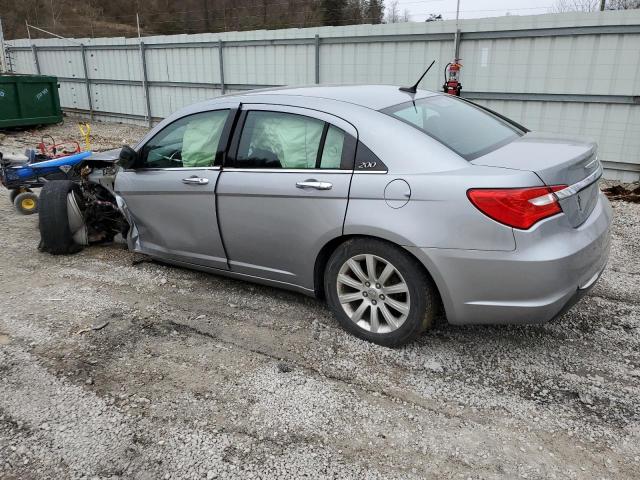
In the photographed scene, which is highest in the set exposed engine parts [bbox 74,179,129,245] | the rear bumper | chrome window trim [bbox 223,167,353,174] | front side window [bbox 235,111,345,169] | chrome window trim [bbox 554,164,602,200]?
front side window [bbox 235,111,345,169]

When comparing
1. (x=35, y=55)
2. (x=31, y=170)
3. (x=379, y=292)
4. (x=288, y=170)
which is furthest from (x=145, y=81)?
(x=379, y=292)

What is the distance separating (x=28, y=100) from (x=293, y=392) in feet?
50.0

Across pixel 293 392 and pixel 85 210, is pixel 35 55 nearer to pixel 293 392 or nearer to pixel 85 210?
pixel 85 210

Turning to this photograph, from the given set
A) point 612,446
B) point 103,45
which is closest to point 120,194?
point 612,446

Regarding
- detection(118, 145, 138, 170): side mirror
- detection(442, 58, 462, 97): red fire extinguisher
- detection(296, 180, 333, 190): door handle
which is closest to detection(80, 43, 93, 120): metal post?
detection(442, 58, 462, 97): red fire extinguisher

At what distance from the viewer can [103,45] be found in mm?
16078

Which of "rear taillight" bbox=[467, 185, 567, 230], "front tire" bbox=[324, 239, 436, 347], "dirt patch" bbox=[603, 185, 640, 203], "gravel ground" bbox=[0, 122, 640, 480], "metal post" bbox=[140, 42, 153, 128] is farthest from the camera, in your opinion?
"metal post" bbox=[140, 42, 153, 128]

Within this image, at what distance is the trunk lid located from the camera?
280 cm

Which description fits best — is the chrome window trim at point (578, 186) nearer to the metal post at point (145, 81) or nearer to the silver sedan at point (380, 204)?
the silver sedan at point (380, 204)

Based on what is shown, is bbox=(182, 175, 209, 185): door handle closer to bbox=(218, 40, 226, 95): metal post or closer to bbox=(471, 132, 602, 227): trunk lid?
bbox=(471, 132, 602, 227): trunk lid

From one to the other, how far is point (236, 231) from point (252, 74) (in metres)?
10.1

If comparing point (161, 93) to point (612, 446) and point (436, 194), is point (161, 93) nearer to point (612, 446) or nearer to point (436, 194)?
point (436, 194)

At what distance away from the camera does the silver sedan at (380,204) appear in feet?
9.03

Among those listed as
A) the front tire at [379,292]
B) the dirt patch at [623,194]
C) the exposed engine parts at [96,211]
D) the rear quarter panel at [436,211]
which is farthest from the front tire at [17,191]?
the dirt patch at [623,194]
